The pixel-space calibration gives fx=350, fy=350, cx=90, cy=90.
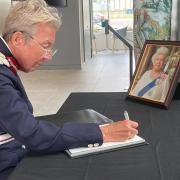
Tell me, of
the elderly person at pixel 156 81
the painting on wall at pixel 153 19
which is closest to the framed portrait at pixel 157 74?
the elderly person at pixel 156 81

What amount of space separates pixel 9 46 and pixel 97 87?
149 inches

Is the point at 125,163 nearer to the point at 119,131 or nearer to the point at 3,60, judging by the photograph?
the point at 119,131

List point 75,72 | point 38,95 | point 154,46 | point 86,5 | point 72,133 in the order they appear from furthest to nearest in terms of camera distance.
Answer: point 86,5
point 75,72
point 38,95
point 154,46
point 72,133

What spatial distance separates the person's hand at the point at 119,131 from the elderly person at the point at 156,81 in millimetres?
513

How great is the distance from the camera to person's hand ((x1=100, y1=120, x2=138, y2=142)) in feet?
3.95

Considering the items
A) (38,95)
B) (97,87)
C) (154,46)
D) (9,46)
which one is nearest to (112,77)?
(97,87)

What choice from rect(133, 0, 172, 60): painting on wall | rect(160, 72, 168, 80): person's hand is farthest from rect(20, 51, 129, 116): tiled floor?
rect(160, 72, 168, 80): person's hand

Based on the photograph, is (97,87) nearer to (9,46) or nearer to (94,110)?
(94,110)

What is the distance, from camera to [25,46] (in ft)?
4.00

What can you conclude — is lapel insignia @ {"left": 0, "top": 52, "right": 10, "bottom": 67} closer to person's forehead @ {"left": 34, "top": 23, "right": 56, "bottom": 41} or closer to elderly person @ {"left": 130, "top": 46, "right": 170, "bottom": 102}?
person's forehead @ {"left": 34, "top": 23, "right": 56, "bottom": 41}

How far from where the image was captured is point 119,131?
3.98ft

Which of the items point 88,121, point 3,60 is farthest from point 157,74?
point 3,60

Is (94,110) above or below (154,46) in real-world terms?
below

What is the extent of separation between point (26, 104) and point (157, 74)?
78cm
